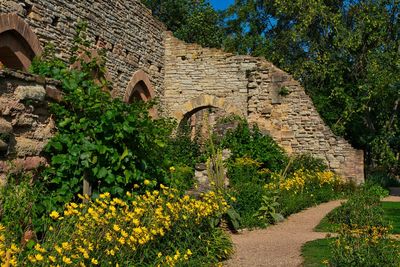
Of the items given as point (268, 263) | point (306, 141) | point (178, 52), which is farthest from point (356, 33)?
point (268, 263)

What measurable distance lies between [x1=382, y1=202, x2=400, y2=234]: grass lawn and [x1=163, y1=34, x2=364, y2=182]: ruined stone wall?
2.73m

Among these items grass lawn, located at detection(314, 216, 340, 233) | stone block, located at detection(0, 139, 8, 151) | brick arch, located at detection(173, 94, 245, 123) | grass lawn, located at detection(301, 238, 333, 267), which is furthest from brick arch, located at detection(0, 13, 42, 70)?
brick arch, located at detection(173, 94, 245, 123)

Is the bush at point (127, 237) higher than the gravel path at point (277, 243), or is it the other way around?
the bush at point (127, 237)

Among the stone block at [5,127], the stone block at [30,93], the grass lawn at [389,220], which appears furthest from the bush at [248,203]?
the stone block at [5,127]

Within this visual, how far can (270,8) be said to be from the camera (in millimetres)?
26141

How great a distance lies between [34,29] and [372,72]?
469 inches

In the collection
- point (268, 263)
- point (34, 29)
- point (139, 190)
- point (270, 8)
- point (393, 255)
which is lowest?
point (268, 263)

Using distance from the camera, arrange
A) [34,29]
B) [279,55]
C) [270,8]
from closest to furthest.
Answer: [34,29] → [279,55] → [270,8]

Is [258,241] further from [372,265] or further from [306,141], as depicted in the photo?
[306,141]

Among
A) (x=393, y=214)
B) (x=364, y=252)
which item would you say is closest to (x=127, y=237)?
(x=364, y=252)

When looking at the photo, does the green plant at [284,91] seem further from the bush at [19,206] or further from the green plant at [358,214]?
A: the bush at [19,206]

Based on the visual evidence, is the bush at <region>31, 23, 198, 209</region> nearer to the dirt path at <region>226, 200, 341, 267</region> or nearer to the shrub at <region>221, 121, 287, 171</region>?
the dirt path at <region>226, 200, 341, 267</region>

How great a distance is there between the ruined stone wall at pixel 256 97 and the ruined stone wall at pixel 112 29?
2.55 feet

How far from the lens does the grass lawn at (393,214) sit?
28.3ft
